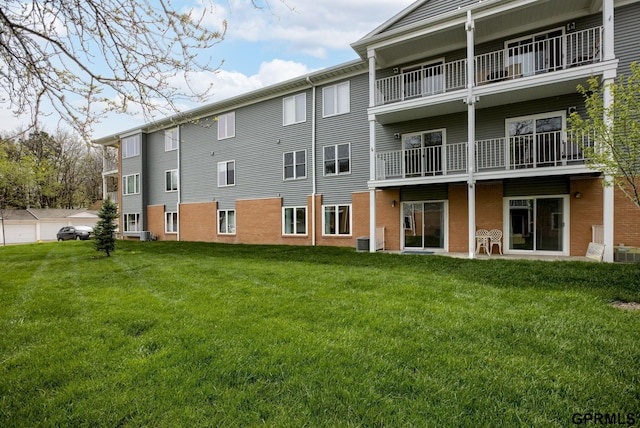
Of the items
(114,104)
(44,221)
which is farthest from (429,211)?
(44,221)

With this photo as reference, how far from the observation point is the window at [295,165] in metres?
16.6

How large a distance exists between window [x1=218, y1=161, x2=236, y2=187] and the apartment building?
112 millimetres

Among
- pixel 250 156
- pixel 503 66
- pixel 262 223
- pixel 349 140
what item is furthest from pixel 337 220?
pixel 503 66

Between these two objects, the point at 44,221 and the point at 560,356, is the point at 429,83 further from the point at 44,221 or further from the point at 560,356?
the point at 44,221

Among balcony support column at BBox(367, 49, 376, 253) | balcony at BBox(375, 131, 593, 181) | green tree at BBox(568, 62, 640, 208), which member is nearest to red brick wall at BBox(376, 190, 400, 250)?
balcony at BBox(375, 131, 593, 181)

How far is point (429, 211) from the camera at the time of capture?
13203mm

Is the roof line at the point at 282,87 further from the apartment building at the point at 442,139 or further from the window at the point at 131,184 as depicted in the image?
the window at the point at 131,184

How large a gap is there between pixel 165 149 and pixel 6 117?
20.2 metres

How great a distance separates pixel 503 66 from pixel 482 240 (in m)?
6.37

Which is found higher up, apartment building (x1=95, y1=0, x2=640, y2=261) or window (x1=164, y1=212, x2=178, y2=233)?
apartment building (x1=95, y1=0, x2=640, y2=261)

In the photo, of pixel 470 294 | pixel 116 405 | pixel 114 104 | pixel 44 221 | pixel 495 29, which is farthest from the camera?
pixel 44 221

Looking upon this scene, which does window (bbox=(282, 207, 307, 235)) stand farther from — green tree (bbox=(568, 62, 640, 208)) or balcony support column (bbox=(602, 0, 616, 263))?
green tree (bbox=(568, 62, 640, 208))

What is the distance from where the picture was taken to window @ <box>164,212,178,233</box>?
22406mm

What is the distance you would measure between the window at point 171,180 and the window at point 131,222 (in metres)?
3.97
